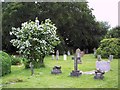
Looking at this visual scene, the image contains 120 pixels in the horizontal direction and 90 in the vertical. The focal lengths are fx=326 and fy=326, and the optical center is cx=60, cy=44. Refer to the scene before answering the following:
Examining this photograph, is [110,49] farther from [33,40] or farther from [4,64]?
[4,64]

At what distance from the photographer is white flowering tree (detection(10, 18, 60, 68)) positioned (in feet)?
69.1

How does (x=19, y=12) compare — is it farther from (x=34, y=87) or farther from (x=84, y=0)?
(x=34, y=87)

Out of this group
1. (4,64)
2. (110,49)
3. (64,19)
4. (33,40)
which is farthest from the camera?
(64,19)

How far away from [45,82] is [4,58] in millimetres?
4912

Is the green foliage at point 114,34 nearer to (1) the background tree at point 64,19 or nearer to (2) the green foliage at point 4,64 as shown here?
(1) the background tree at point 64,19

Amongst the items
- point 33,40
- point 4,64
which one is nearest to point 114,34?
point 33,40

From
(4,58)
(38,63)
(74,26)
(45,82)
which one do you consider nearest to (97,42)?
(74,26)

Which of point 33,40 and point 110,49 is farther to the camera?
point 110,49

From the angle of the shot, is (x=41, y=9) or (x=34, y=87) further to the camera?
(x=41, y=9)

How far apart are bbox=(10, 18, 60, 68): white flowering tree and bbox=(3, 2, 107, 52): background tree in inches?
738

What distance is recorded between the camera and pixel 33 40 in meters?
20.9

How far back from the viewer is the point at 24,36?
2116cm

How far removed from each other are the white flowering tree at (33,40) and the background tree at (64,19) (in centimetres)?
1875

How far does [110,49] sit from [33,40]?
46.0ft
